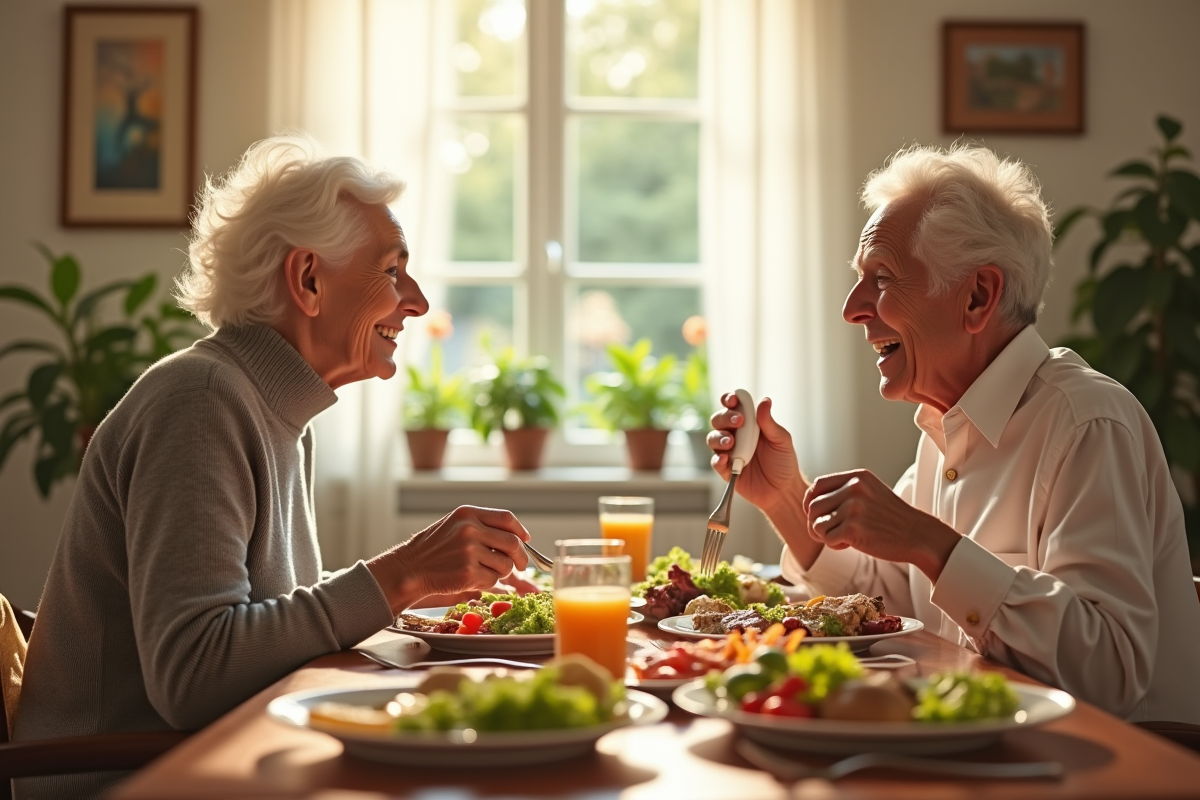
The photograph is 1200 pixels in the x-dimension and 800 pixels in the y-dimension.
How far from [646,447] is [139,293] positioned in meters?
1.68

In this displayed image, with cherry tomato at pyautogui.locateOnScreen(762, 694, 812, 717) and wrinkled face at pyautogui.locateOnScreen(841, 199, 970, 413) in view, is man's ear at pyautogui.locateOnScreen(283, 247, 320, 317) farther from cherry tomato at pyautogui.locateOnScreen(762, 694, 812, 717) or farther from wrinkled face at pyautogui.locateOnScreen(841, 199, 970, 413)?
cherry tomato at pyautogui.locateOnScreen(762, 694, 812, 717)

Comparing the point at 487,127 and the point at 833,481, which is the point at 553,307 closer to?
the point at 487,127

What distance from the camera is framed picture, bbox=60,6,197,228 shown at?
4227 mm

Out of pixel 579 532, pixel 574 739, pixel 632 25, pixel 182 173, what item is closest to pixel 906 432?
pixel 579 532

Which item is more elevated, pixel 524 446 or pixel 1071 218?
pixel 1071 218

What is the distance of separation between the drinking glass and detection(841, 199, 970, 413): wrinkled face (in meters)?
0.58

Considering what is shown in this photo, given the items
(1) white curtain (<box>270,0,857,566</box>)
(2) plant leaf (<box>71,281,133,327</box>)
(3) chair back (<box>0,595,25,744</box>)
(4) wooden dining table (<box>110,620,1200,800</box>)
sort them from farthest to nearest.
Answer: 1. (1) white curtain (<box>270,0,857,566</box>)
2. (2) plant leaf (<box>71,281,133,327</box>)
3. (3) chair back (<box>0,595,25,744</box>)
4. (4) wooden dining table (<box>110,620,1200,800</box>)

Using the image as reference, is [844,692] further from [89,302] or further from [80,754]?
[89,302]

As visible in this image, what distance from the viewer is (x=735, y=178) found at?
419cm

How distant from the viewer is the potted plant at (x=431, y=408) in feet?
13.6

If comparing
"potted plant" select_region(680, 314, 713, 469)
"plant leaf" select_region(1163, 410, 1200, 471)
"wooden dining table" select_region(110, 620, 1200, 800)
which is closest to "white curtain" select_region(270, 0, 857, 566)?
"potted plant" select_region(680, 314, 713, 469)

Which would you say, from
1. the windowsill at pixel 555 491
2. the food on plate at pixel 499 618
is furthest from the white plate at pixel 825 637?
the windowsill at pixel 555 491

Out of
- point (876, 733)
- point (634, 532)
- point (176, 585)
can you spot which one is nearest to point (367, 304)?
point (176, 585)

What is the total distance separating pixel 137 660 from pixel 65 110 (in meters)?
3.18
